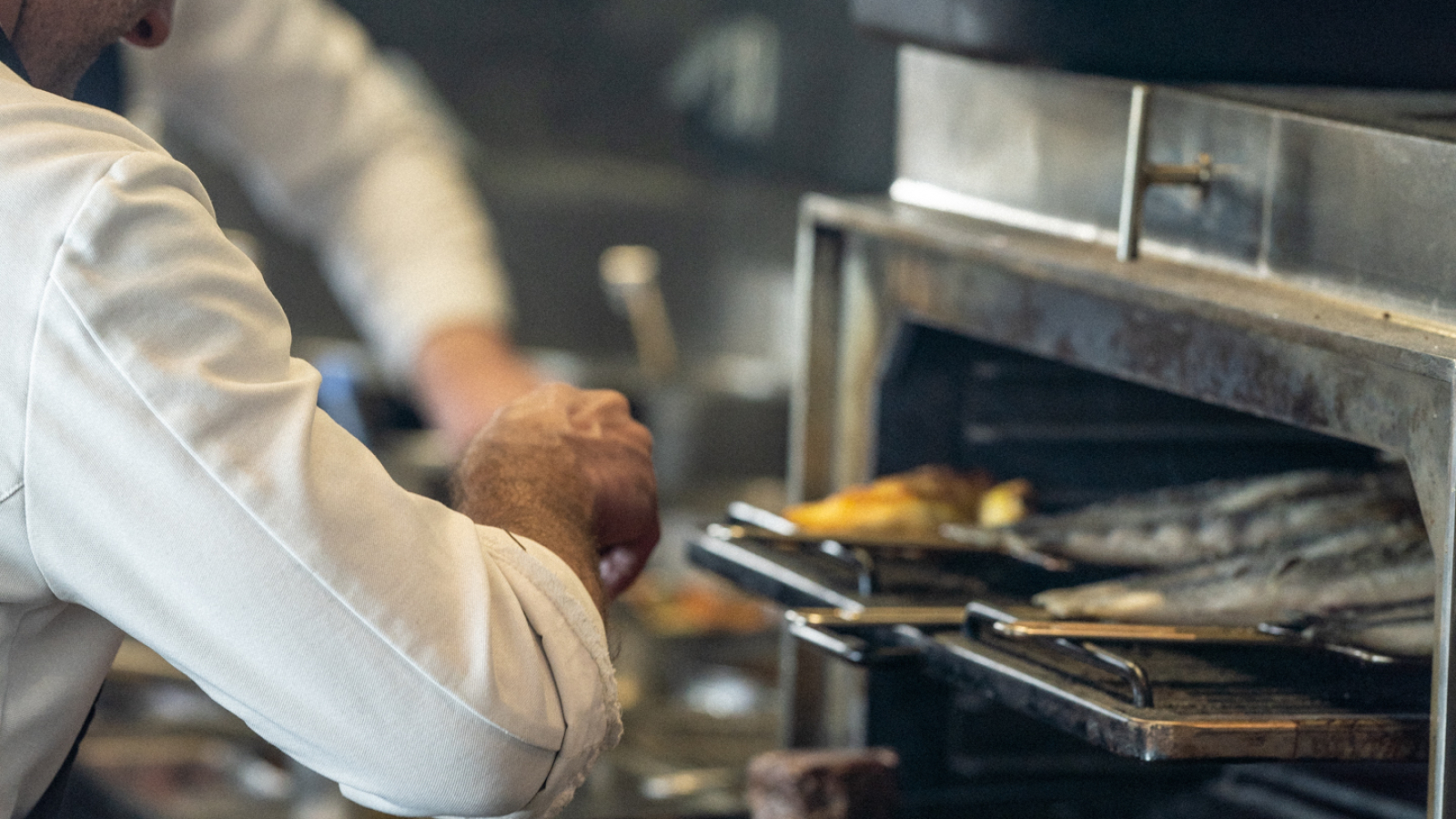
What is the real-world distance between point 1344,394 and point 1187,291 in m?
0.18

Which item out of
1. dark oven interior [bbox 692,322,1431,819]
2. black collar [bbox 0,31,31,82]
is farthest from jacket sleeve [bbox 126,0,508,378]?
black collar [bbox 0,31,31,82]

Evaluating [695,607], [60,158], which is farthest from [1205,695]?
[695,607]

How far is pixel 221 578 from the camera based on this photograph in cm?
95

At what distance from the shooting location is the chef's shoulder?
918mm

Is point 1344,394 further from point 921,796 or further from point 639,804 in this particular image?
point 639,804

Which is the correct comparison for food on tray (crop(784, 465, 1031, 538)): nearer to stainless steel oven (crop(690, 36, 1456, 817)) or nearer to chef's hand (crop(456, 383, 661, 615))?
stainless steel oven (crop(690, 36, 1456, 817))

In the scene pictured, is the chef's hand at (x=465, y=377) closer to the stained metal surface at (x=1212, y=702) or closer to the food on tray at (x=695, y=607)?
the food on tray at (x=695, y=607)

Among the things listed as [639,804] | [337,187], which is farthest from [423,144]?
[639,804]

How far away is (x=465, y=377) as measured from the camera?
2.15 m

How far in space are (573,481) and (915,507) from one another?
481 mm

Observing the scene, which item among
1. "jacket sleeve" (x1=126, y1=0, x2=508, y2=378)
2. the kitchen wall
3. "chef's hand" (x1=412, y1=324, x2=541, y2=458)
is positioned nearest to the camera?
"chef's hand" (x1=412, y1=324, x2=541, y2=458)

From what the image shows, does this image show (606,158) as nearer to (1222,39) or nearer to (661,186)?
(661,186)

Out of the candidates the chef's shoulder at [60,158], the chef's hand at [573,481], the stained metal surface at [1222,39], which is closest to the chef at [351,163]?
the chef's hand at [573,481]

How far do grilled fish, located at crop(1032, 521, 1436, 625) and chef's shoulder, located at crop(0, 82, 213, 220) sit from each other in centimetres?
81
